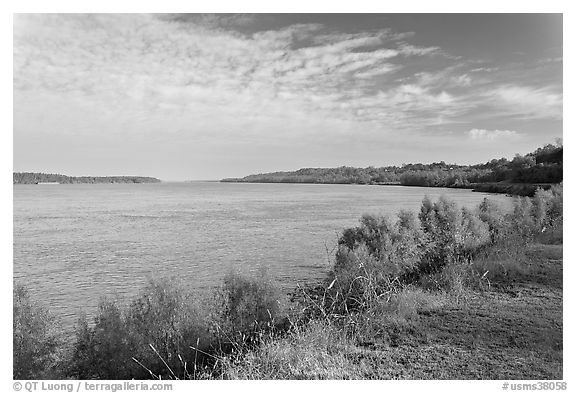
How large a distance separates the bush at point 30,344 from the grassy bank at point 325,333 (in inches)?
0.6

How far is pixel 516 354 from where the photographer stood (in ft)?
14.9

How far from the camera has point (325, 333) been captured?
5.05 metres

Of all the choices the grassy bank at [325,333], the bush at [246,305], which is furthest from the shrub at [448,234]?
the bush at [246,305]

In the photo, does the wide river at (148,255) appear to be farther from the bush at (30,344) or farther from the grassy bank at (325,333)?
the bush at (30,344)

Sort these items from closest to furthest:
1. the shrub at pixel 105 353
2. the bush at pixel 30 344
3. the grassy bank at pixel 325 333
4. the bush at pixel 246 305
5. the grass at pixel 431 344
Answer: the grass at pixel 431 344 < the grassy bank at pixel 325 333 < the bush at pixel 30 344 < the shrub at pixel 105 353 < the bush at pixel 246 305

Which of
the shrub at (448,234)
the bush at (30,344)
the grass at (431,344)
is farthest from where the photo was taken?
the shrub at (448,234)

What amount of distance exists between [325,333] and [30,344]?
3.98 metres

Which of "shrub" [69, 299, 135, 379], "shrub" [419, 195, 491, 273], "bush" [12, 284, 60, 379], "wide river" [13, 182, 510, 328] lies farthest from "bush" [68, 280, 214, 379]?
"shrub" [419, 195, 491, 273]

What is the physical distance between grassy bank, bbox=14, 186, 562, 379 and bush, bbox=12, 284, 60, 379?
0.05 ft

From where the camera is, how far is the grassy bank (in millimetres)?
4340

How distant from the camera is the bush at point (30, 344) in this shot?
5344mm

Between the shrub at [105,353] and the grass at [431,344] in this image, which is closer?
the grass at [431,344]

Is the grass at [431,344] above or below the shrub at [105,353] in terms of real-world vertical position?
above

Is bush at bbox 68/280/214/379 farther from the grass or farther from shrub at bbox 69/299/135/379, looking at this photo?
the grass
